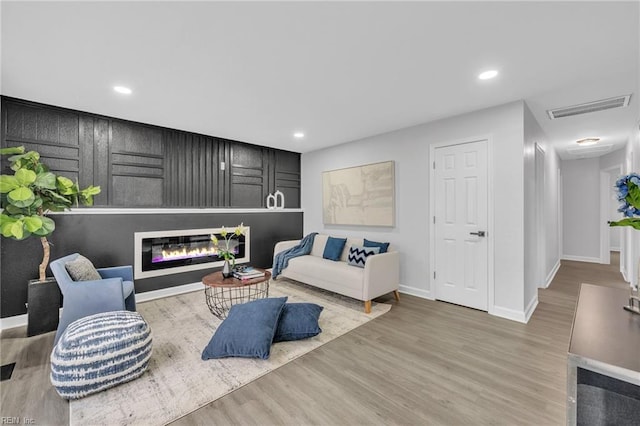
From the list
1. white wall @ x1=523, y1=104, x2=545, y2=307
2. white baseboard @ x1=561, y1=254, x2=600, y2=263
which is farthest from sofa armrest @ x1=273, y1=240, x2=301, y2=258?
white baseboard @ x1=561, y1=254, x2=600, y2=263

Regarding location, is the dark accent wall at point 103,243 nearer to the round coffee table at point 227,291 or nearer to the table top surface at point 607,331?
the round coffee table at point 227,291

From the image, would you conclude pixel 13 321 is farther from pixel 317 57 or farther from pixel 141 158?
pixel 317 57

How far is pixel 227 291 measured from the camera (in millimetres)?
4090

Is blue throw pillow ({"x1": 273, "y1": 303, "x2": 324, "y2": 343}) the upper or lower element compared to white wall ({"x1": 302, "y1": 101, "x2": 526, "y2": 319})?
lower

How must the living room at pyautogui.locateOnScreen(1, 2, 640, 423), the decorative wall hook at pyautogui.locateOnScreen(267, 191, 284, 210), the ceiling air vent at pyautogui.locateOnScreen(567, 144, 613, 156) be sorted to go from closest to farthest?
1. the living room at pyautogui.locateOnScreen(1, 2, 640, 423)
2. the ceiling air vent at pyautogui.locateOnScreen(567, 144, 613, 156)
3. the decorative wall hook at pyautogui.locateOnScreen(267, 191, 284, 210)

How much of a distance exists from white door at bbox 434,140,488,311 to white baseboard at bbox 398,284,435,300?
0.14 metres

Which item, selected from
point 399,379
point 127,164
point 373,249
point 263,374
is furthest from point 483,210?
point 127,164

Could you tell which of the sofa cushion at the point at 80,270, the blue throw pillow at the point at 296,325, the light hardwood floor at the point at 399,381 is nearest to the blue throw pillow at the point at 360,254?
the light hardwood floor at the point at 399,381

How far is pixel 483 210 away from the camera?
132 inches

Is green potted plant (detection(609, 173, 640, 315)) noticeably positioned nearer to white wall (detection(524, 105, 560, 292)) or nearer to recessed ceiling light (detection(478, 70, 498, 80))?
recessed ceiling light (detection(478, 70, 498, 80))

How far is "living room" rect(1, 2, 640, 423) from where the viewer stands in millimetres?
1822

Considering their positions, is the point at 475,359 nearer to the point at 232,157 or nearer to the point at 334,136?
the point at 334,136

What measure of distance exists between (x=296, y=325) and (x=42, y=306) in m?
2.62

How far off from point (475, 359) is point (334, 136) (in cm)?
357
